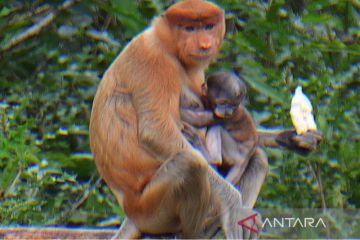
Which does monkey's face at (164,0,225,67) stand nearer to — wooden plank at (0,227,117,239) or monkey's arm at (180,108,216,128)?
monkey's arm at (180,108,216,128)

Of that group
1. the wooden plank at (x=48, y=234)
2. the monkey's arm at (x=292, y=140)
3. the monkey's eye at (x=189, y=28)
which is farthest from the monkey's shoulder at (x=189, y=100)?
the wooden plank at (x=48, y=234)

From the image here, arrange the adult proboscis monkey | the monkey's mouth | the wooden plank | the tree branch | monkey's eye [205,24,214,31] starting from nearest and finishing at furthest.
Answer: the adult proboscis monkey < the monkey's mouth < monkey's eye [205,24,214,31] < the wooden plank < the tree branch

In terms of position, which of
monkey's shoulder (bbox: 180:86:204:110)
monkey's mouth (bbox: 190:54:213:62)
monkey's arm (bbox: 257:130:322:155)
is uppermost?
monkey's mouth (bbox: 190:54:213:62)

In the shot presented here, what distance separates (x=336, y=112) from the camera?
10625mm

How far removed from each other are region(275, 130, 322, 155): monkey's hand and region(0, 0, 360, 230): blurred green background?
6.44ft

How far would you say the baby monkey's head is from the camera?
25.9 feet

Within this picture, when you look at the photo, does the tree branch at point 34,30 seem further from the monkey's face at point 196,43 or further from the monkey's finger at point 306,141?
the monkey's finger at point 306,141

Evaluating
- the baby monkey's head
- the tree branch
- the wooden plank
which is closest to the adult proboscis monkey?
the baby monkey's head

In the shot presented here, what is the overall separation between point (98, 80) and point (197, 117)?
2.97m

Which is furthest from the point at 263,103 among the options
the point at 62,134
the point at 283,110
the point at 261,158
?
the point at 261,158

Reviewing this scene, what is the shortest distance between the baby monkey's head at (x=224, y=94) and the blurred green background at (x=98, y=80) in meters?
2.15

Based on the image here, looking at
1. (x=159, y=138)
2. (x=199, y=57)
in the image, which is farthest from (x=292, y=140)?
(x=159, y=138)

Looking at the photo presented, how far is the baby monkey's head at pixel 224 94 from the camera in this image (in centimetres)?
788

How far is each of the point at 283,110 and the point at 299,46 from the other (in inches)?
25.7
